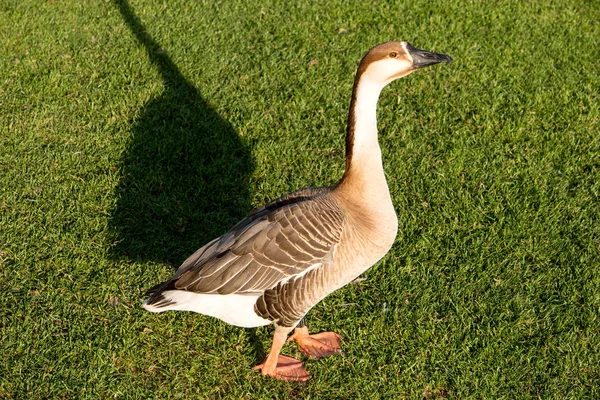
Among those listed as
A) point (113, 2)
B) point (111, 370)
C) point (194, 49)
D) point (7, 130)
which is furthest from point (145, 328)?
point (113, 2)

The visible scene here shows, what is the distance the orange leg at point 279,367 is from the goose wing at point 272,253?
1.45ft

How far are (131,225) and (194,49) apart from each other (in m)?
2.92

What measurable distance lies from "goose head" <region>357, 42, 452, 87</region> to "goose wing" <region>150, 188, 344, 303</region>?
800mm

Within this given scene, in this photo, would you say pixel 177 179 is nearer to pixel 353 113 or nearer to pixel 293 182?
pixel 293 182

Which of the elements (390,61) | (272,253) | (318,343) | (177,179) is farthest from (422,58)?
(177,179)

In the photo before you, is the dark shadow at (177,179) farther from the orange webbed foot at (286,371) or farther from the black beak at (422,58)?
the black beak at (422,58)

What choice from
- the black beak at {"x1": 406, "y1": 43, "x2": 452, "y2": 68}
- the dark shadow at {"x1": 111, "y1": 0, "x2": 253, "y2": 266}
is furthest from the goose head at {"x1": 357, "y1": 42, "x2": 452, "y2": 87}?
the dark shadow at {"x1": 111, "y1": 0, "x2": 253, "y2": 266}

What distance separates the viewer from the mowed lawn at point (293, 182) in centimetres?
402

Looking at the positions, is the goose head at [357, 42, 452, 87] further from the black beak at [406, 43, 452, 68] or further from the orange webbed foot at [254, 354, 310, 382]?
the orange webbed foot at [254, 354, 310, 382]

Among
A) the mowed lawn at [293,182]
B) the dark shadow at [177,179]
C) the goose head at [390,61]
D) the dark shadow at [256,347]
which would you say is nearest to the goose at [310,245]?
the goose head at [390,61]

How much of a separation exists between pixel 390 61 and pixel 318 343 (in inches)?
A: 75.2

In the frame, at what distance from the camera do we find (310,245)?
3.58m

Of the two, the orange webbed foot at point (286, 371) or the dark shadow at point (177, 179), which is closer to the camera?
the orange webbed foot at point (286, 371)

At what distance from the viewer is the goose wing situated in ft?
11.8
